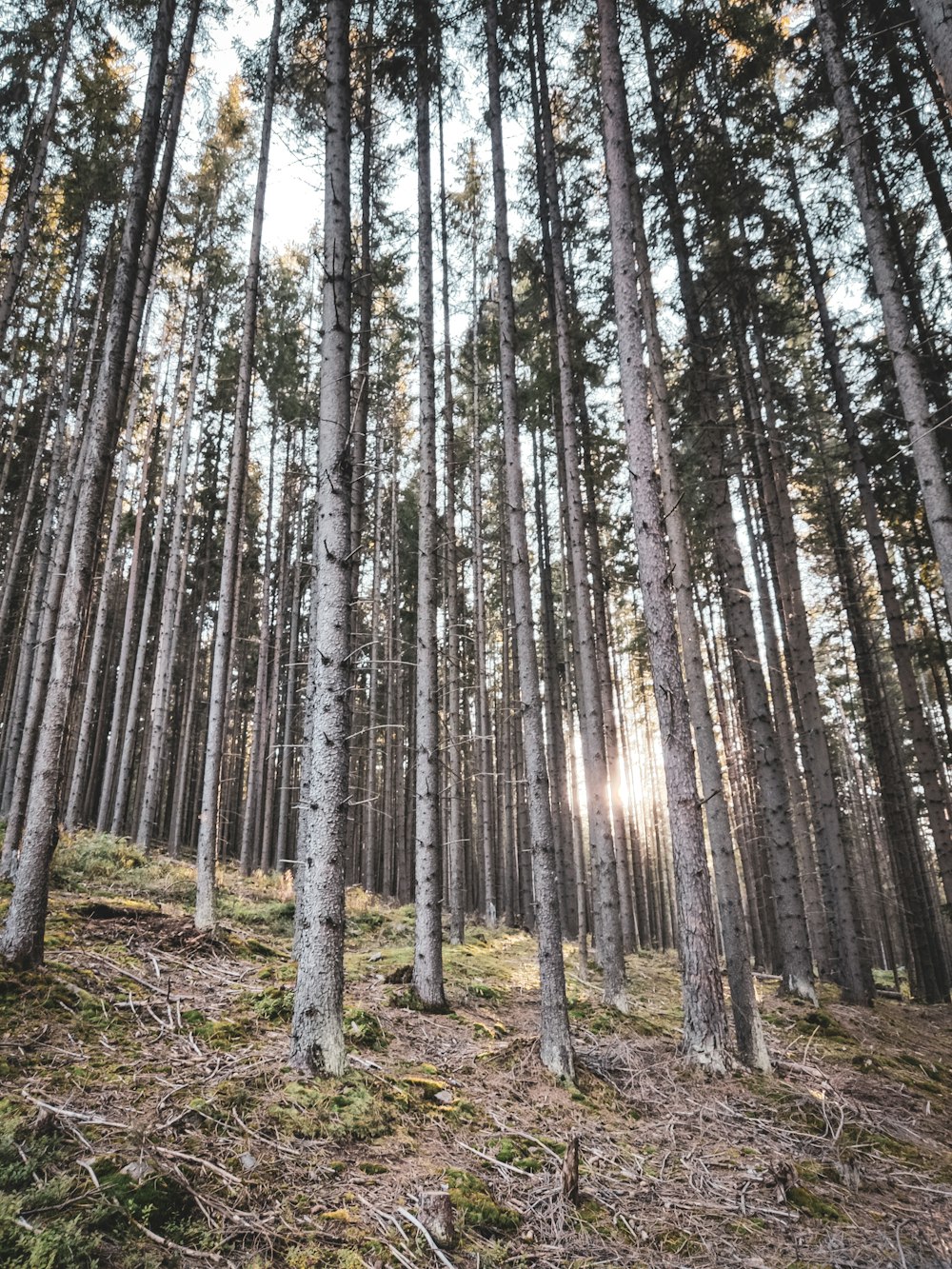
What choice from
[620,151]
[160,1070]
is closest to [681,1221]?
[160,1070]

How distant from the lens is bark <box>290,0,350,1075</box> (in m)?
4.66

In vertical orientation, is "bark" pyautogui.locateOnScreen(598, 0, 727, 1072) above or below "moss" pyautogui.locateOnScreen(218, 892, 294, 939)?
above

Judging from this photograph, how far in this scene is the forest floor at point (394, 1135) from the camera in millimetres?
2928

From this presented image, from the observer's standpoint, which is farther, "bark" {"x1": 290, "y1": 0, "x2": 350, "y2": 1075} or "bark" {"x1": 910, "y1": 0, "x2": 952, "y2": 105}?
"bark" {"x1": 910, "y1": 0, "x2": 952, "y2": 105}

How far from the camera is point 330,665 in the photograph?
5211mm

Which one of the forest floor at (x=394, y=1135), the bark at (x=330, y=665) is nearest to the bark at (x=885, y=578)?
the forest floor at (x=394, y=1135)

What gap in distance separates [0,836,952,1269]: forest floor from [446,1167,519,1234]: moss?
13 mm

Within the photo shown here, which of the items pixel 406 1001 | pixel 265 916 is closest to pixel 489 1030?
pixel 406 1001

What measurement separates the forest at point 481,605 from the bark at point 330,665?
0.11 ft

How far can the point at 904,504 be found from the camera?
41.8ft

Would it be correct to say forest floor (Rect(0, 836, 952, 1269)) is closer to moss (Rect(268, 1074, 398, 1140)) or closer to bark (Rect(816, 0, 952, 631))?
moss (Rect(268, 1074, 398, 1140))

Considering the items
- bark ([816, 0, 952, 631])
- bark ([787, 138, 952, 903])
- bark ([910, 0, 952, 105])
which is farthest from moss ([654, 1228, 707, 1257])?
bark ([787, 138, 952, 903])

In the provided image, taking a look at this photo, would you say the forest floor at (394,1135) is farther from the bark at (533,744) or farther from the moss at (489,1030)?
the bark at (533,744)

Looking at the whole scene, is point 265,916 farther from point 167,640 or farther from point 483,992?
point 167,640
